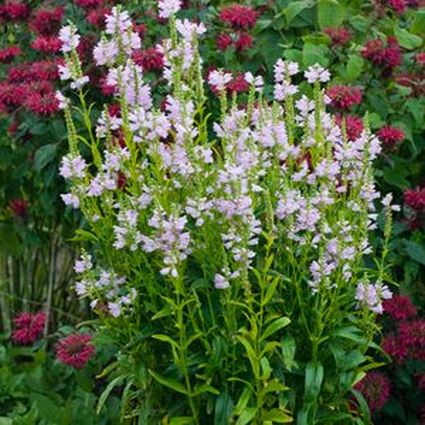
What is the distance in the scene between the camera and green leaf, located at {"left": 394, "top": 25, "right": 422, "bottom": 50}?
11.4 ft

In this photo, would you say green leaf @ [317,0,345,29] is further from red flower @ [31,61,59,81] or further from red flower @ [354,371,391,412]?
red flower @ [354,371,391,412]

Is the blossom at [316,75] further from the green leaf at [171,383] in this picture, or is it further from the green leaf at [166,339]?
the green leaf at [171,383]

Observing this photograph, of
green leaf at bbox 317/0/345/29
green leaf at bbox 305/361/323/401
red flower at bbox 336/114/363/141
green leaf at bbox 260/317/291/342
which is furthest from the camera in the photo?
→ green leaf at bbox 317/0/345/29

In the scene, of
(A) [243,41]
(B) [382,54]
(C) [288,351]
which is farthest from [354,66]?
(C) [288,351]

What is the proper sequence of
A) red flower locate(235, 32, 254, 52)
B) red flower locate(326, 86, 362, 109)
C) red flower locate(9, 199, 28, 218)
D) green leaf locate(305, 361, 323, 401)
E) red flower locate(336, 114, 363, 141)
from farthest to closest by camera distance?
1. red flower locate(9, 199, 28, 218)
2. red flower locate(235, 32, 254, 52)
3. red flower locate(326, 86, 362, 109)
4. red flower locate(336, 114, 363, 141)
5. green leaf locate(305, 361, 323, 401)

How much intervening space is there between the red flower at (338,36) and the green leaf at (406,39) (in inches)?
7.3

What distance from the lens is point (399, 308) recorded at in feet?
10.6

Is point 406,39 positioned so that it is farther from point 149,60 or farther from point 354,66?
point 149,60

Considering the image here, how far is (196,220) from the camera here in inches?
105

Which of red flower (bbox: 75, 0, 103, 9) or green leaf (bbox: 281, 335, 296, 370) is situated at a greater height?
red flower (bbox: 75, 0, 103, 9)

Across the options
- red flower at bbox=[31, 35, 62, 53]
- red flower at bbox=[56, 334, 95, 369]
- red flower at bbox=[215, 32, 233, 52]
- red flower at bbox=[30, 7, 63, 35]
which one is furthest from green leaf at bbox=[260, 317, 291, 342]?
red flower at bbox=[30, 7, 63, 35]

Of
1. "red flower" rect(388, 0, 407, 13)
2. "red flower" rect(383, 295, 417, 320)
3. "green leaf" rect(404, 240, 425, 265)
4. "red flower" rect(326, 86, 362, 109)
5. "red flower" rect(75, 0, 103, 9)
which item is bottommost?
"red flower" rect(383, 295, 417, 320)

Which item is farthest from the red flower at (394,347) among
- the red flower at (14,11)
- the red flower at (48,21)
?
the red flower at (14,11)

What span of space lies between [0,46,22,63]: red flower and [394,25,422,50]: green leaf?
4.20 ft
